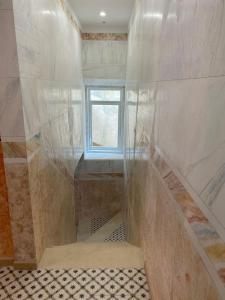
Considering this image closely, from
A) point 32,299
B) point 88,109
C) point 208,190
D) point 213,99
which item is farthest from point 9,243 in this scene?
point 88,109

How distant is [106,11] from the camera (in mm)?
3113

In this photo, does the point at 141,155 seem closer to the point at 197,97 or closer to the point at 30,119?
the point at 30,119

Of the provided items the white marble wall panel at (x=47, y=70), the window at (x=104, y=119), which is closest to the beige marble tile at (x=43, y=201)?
the white marble wall panel at (x=47, y=70)

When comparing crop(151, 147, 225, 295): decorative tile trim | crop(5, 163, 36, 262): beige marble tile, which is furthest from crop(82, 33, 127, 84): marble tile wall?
crop(151, 147, 225, 295): decorative tile trim

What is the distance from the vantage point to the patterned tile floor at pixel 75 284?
1.42 meters

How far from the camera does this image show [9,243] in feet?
5.48

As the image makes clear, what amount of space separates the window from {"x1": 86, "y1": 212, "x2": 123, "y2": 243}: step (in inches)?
52.2

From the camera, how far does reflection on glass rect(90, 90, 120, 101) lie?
187 inches

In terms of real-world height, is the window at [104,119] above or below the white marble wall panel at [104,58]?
below

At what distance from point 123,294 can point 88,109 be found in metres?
3.75

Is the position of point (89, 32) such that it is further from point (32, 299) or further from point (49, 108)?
point (32, 299)

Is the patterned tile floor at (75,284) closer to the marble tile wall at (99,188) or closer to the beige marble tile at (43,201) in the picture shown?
the beige marble tile at (43,201)

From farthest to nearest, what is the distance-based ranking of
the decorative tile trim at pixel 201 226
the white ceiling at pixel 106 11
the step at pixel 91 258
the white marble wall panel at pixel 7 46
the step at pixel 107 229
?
the step at pixel 107 229 < the white ceiling at pixel 106 11 < the step at pixel 91 258 < the white marble wall panel at pixel 7 46 < the decorative tile trim at pixel 201 226

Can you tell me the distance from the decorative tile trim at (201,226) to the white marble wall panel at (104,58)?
138 inches
